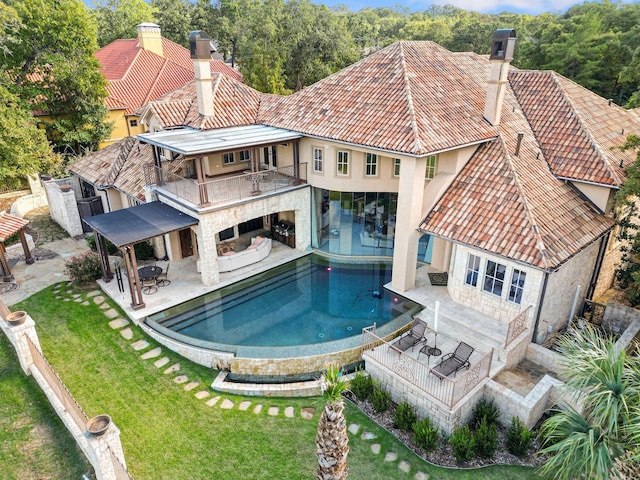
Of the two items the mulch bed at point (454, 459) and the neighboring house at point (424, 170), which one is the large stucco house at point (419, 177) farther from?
the mulch bed at point (454, 459)

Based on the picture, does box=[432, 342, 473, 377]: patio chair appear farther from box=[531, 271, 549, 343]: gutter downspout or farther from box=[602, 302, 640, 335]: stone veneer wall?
box=[602, 302, 640, 335]: stone veneer wall

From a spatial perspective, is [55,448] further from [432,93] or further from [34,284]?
[432,93]

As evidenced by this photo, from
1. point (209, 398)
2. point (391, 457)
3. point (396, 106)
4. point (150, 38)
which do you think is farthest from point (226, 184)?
point (150, 38)

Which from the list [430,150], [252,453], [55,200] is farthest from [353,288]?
[55,200]

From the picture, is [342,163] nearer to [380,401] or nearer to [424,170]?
[424,170]

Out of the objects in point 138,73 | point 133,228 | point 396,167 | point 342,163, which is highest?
point 138,73

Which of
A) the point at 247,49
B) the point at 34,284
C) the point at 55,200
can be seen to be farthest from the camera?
the point at 247,49

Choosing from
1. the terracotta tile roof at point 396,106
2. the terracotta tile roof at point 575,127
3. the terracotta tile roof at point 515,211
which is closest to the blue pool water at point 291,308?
the terracotta tile roof at point 515,211
